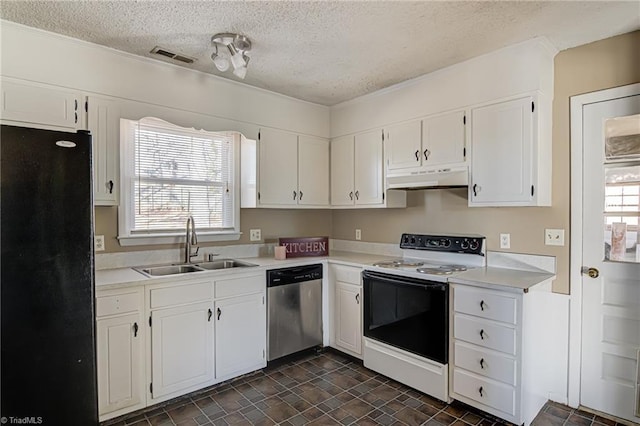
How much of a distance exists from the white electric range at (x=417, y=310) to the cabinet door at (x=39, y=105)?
2391mm

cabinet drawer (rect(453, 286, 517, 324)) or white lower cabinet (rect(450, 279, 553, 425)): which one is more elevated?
cabinet drawer (rect(453, 286, 517, 324))

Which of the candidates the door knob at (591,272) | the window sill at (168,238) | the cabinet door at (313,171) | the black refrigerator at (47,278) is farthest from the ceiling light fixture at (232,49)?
the door knob at (591,272)

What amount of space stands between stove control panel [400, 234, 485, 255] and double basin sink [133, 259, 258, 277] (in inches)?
55.9

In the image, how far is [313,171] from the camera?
12.2 ft

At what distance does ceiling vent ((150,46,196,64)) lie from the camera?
2.51 m

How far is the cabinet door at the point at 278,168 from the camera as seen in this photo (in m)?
3.34

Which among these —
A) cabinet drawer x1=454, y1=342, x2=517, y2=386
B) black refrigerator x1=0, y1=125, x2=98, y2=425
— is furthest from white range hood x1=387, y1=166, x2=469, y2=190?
black refrigerator x1=0, y1=125, x2=98, y2=425

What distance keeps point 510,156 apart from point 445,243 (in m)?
0.88

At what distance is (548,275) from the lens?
2.47 metres

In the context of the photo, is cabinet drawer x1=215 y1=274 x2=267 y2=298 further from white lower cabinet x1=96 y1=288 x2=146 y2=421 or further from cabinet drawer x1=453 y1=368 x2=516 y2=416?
cabinet drawer x1=453 y1=368 x2=516 y2=416

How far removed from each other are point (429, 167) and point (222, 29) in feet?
5.93

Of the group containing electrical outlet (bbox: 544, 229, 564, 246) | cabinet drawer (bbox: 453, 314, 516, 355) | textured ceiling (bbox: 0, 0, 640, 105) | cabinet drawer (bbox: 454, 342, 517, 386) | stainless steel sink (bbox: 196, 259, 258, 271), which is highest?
textured ceiling (bbox: 0, 0, 640, 105)

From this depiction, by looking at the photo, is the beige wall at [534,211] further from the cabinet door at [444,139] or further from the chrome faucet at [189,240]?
the chrome faucet at [189,240]

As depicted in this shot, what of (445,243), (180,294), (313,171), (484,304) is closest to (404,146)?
(445,243)
